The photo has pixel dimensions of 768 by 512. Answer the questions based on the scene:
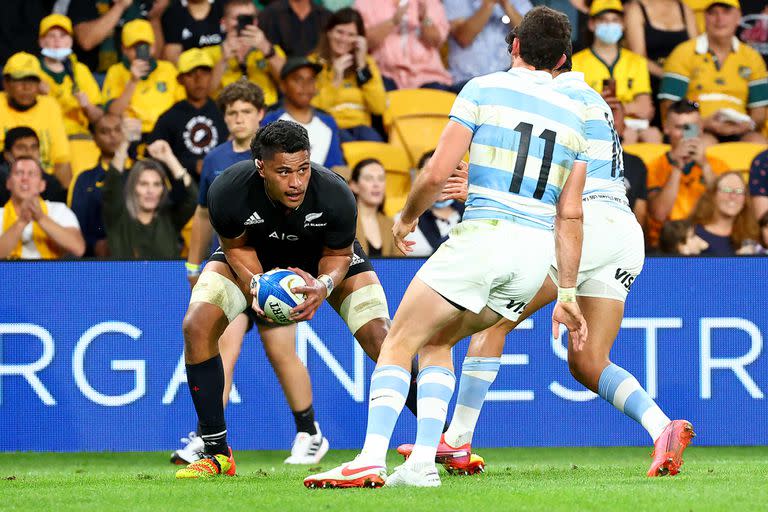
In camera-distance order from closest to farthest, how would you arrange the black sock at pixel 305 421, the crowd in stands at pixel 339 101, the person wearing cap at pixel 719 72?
the black sock at pixel 305 421 → the crowd in stands at pixel 339 101 → the person wearing cap at pixel 719 72

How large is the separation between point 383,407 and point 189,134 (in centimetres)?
605

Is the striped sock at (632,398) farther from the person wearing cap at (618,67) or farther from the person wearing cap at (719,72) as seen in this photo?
the person wearing cap at (719,72)

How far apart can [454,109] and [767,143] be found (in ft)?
23.3

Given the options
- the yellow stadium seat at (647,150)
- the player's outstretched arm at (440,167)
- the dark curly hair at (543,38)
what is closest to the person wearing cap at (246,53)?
the yellow stadium seat at (647,150)

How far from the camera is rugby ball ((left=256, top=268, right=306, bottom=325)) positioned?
6.16m

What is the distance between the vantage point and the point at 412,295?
17.8 feet

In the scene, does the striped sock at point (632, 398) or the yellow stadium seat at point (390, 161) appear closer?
the striped sock at point (632, 398)

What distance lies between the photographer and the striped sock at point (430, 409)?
5.48 m

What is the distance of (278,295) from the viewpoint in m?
6.15

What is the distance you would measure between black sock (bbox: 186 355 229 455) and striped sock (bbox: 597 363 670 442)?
2.06 m

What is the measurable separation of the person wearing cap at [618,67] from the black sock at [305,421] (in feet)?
15.7

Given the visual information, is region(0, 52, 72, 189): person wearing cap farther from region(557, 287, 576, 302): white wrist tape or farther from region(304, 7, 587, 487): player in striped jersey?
region(557, 287, 576, 302): white wrist tape

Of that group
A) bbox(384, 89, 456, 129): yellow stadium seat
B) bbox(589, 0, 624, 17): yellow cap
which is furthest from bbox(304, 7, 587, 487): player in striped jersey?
bbox(589, 0, 624, 17): yellow cap

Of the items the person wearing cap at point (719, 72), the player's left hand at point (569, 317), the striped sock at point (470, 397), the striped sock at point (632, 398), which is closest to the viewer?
the player's left hand at point (569, 317)
